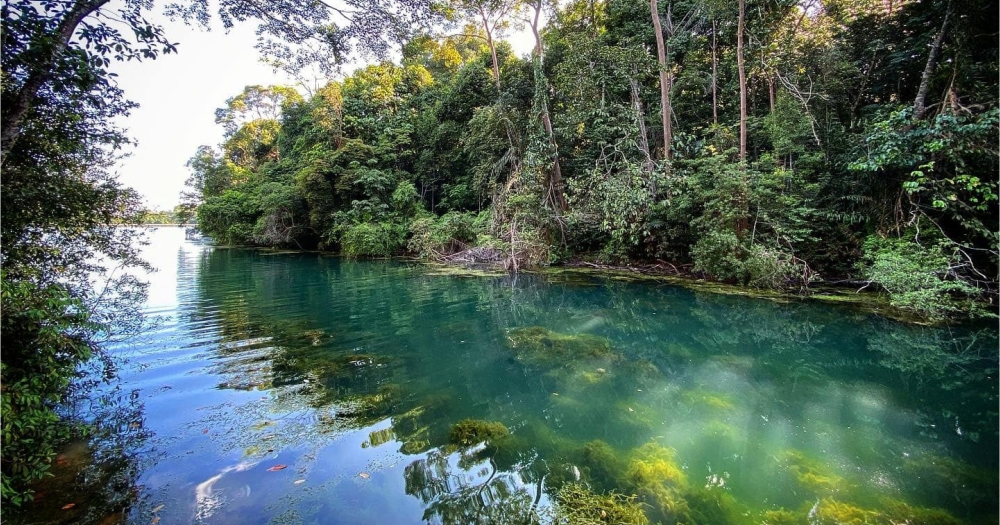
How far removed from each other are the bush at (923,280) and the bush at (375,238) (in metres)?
18.4

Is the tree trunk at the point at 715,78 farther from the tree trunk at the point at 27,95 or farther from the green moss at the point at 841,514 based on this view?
the tree trunk at the point at 27,95

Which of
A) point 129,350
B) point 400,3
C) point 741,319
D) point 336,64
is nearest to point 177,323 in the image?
point 129,350

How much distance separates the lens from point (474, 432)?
13.0 ft

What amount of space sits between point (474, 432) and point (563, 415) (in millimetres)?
1007

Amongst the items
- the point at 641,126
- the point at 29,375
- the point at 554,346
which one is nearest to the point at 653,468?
the point at 554,346

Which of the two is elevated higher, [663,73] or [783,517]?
[663,73]

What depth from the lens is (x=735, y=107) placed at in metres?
14.0

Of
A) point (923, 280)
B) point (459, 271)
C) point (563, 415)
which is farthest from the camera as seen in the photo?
point (459, 271)

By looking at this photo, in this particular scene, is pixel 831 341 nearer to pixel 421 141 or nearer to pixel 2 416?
pixel 2 416

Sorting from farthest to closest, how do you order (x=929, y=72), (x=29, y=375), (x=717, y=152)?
(x=717, y=152)
(x=929, y=72)
(x=29, y=375)

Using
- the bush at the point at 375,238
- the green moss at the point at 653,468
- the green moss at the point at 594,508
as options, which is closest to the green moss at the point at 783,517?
the green moss at the point at 653,468

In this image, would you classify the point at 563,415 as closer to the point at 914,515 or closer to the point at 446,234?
the point at 914,515

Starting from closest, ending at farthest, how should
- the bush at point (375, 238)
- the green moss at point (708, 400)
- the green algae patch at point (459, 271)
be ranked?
1. the green moss at point (708, 400)
2. the green algae patch at point (459, 271)
3. the bush at point (375, 238)

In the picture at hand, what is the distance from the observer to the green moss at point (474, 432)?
A: 383 cm
